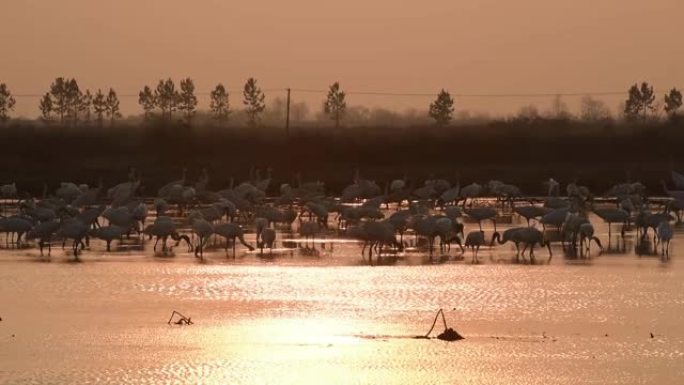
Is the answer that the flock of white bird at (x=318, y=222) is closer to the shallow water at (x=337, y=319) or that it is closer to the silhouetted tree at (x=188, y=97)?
the shallow water at (x=337, y=319)

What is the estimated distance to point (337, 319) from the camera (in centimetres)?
1495

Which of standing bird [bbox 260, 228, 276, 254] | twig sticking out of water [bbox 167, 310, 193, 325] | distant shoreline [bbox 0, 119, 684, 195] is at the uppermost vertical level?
distant shoreline [bbox 0, 119, 684, 195]

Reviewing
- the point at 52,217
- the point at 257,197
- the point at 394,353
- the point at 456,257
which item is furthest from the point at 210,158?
the point at 394,353

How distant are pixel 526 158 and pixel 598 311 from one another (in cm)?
4064

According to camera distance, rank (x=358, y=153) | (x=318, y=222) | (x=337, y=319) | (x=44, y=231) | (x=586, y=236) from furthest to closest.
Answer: (x=358, y=153) < (x=318, y=222) < (x=586, y=236) < (x=44, y=231) < (x=337, y=319)

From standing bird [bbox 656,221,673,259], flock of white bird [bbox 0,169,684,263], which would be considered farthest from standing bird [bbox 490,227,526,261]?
standing bird [bbox 656,221,673,259]

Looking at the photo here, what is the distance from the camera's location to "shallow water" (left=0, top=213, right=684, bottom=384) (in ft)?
39.7

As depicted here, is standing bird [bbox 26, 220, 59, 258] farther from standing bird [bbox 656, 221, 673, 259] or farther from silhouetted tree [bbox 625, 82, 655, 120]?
silhouetted tree [bbox 625, 82, 655, 120]

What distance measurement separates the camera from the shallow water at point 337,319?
12.1m

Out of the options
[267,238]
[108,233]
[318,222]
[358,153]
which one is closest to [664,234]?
[267,238]

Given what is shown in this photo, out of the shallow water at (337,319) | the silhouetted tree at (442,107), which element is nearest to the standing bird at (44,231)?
the shallow water at (337,319)

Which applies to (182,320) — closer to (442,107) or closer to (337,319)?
(337,319)

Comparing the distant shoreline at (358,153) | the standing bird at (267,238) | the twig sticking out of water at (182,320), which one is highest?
the distant shoreline at (358,153)

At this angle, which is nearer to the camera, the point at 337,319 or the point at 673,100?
the point at 337,319
